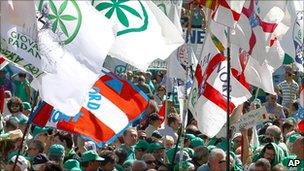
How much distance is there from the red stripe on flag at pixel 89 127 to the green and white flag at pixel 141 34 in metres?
0.64

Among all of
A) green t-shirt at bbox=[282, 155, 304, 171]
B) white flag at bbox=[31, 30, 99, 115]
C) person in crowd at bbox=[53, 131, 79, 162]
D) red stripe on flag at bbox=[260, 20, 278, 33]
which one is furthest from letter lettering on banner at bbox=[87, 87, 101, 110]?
green t-shirt at bbox=[282, 155, 304, 171]

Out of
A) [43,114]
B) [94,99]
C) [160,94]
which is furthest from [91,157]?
[160,94]

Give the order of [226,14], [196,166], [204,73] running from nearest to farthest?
1. [226,14]
2. [204,73]
3. [196,166]

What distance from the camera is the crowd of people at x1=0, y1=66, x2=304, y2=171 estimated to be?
11.4 meters

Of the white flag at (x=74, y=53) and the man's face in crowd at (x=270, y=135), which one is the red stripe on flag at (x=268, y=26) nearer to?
the white flag at (x=74, y=53)

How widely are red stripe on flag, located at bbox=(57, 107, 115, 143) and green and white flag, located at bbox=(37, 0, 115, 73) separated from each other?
0.90 meters

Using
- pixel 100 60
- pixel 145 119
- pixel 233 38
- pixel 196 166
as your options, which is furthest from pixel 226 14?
pixel 145 119

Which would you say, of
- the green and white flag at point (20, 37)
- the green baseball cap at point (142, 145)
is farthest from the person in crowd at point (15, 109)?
the green and white flag at point (20, 37)

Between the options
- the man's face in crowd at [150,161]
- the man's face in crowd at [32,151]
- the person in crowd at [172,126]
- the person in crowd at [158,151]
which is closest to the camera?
the man's face in crowd at [150,161]

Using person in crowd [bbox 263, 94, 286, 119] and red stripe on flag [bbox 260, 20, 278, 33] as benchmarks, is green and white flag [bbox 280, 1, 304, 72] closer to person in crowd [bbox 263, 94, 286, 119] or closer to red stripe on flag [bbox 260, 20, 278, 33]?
red stripe on flag [bbox 260, 20, 278, 33]

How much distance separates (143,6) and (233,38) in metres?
0.89

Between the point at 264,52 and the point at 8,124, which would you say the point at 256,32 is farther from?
the point at 8,124

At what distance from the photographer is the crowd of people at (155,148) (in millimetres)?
11406

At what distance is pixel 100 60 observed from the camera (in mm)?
10109
